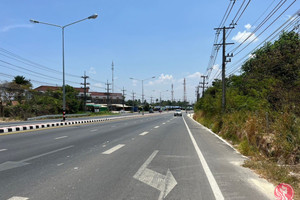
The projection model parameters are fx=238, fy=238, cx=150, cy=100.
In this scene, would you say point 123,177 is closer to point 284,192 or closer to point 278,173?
point 284,192

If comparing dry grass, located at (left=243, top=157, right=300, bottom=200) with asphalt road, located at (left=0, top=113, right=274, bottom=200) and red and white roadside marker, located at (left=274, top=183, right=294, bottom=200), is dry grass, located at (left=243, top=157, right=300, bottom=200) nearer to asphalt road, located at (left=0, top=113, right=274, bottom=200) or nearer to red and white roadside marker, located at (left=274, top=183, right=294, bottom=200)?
red and white roadside marker, located at (left=274, top=183, right=294, bottom=200)

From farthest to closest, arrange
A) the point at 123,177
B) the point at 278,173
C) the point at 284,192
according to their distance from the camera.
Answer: the point at 278,173 → the point at 123,177 → the point at 284,192

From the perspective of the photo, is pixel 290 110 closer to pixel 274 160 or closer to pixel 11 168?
pixel 274 160

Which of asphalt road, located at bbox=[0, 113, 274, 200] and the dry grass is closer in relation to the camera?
asphalt road, located at bbox=[0, 113, 274, 200]

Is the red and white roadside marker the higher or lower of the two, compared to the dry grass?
lower

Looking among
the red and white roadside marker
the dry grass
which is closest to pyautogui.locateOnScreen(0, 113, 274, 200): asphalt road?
the red and white roadside marker

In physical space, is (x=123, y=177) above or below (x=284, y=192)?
above

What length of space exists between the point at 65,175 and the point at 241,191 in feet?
13.3

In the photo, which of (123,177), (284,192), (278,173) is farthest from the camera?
(278,173)

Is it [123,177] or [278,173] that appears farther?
[278,173]

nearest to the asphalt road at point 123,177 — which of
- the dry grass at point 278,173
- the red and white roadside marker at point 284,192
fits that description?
the red and white roadside marker at point 284,192

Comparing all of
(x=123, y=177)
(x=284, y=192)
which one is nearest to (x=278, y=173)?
(x=284, y=192)

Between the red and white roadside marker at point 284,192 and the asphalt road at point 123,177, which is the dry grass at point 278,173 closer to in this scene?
the red and white roadside marker at point 284,192

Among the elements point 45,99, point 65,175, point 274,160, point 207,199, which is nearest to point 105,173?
point 65,175
